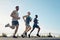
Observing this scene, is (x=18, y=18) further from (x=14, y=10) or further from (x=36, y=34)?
(x=36, y=34)

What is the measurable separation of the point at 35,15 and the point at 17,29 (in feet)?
12.8

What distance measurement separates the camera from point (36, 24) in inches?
741

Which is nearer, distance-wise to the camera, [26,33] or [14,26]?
[14,26]

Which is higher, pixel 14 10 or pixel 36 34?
pixel 14 10

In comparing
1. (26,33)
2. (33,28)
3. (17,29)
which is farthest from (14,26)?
(33,28)

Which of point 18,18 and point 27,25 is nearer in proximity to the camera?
point 18,18

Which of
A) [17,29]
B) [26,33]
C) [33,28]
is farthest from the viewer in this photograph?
[33,28]

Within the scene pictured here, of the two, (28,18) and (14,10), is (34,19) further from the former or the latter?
(14,10)

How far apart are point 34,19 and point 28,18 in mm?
989

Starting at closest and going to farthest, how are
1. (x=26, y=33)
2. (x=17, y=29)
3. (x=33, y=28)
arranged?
(x=17, y=29) < (x=26, y=33) < (x=33, y=28)

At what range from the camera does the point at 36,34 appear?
18891 millimetres

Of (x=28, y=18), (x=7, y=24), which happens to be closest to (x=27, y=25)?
(x=28, y=18)

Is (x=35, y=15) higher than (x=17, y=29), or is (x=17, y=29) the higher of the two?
(x=35, y=15)

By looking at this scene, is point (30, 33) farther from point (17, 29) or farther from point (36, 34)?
point (17, 29)
